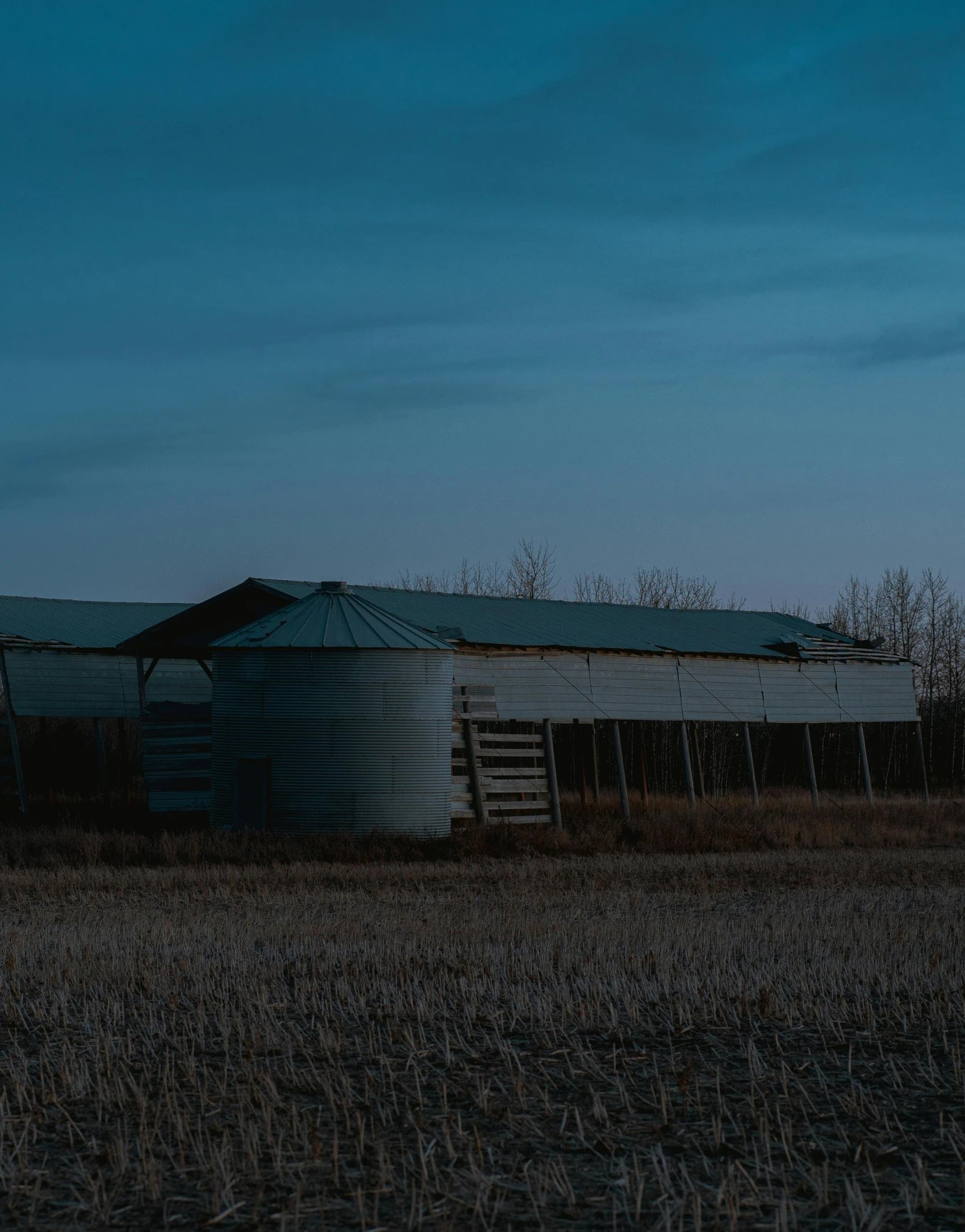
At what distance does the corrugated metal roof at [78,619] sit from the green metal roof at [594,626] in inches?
212

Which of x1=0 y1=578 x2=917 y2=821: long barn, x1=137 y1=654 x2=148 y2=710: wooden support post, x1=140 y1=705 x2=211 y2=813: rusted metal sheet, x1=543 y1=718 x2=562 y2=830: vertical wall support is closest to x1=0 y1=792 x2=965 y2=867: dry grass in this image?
x1=543 y1=718 x2=562 y2=830: vertical wall support

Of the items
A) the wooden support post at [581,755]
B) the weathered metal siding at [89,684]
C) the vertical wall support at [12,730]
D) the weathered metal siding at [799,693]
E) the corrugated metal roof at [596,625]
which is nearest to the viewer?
the vertical wall support at [12,730]

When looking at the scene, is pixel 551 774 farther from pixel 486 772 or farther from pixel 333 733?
pixel 333 733

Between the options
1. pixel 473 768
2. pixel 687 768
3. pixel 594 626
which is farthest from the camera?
pixel 594 626

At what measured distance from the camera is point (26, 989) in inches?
431

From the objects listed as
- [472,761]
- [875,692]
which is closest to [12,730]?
[472,761]

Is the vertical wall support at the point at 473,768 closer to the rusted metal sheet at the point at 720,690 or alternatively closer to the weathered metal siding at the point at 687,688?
the weathered metal siding at the point at 687,688

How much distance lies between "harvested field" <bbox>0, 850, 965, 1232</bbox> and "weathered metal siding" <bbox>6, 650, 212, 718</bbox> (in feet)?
53.4

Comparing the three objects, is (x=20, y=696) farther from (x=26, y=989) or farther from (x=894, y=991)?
(x=894, y=991)

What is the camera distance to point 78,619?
3588 centimetres

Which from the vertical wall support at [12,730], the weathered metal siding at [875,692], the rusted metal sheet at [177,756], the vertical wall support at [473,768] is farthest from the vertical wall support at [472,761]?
the weathered metal siding at [875,692]

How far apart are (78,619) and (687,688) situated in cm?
1551

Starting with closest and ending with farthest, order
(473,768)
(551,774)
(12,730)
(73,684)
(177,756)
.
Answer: (473,768)
(12,730)
(551,774)
(177,756)
(73,684)

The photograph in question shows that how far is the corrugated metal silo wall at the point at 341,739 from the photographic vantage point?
982 inches
